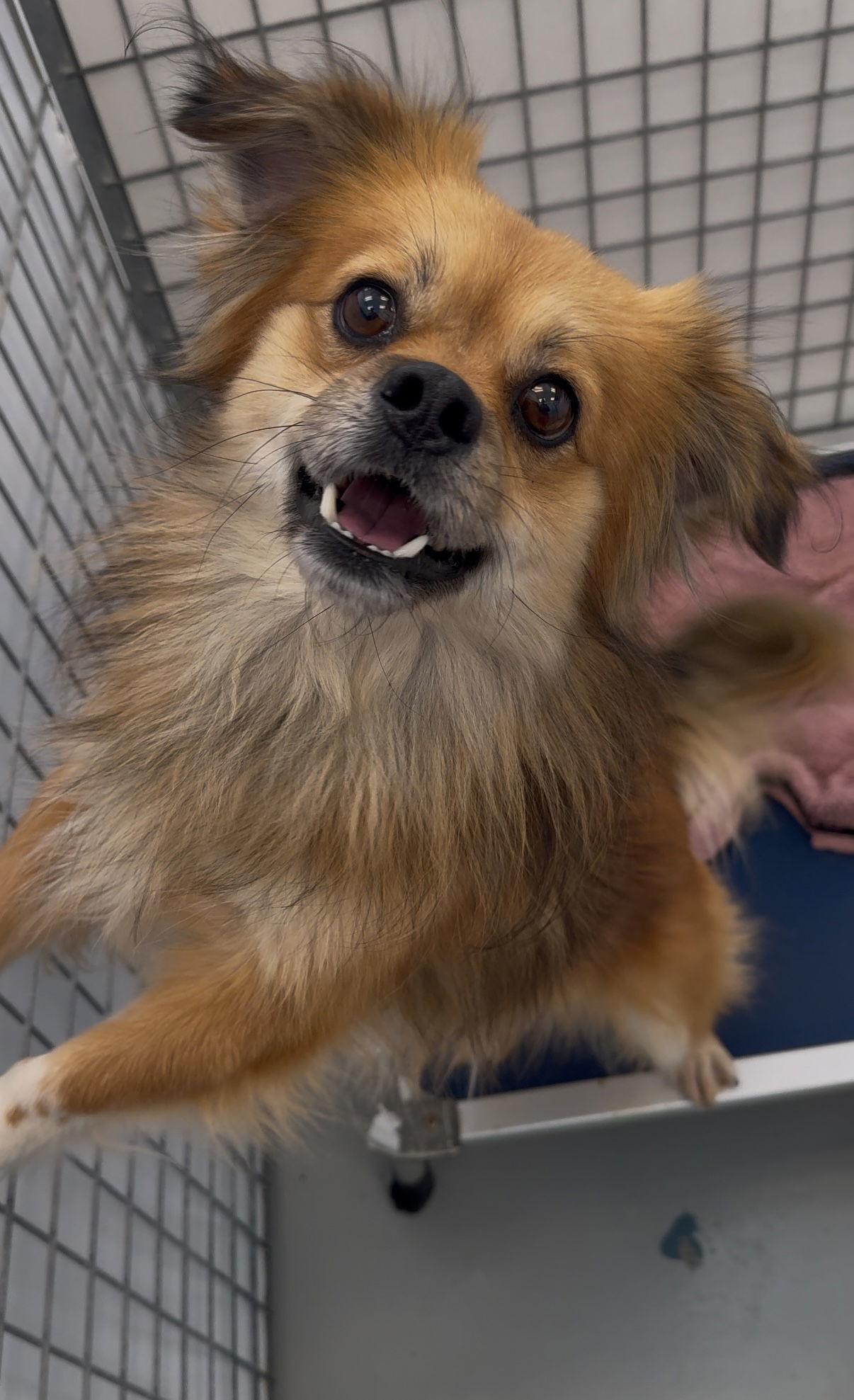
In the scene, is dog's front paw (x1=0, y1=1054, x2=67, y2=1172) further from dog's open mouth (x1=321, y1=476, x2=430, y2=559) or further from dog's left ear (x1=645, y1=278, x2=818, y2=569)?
dog's left ear (x1=645, y1=278, x2=818, y2=569)

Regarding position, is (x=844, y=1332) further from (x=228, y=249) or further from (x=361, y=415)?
(x=228, y=249)

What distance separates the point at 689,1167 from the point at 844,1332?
317 mm

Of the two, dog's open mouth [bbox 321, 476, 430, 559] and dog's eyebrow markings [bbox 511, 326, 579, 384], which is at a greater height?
dog's eyebrow markings [bbox 511, 326, 579, 384]

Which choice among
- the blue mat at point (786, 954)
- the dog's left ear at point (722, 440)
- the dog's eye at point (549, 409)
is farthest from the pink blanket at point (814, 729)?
the dog's eye at point (549, 409)

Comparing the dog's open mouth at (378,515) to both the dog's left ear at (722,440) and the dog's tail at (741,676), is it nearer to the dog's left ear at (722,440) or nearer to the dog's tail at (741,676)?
the dog's left ear at (722,440)

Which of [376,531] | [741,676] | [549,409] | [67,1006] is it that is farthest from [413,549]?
[67,1006]

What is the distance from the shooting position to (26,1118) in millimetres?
1070

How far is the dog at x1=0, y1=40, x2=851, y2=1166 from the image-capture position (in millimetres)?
1054

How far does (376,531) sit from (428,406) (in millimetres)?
165

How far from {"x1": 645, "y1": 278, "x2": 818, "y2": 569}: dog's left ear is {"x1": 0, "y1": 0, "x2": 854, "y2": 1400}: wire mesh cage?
0.30ft

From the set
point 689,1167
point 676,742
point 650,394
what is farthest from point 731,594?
point 689,1167

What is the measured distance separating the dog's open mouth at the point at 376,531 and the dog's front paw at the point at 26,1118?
0.63m

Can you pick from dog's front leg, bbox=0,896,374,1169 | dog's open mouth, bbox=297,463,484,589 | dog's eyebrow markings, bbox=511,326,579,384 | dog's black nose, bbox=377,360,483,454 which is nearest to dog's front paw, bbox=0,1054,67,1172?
dog's front leg, bbox=0,896,374,1169

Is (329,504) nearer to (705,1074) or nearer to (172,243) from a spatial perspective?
(172,243)
